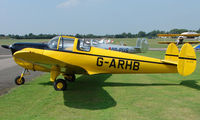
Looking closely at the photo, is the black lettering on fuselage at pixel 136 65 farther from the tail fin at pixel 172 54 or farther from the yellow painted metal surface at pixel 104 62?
the tail fin at pixel 172 54

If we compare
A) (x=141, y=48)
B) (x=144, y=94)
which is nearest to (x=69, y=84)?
(x=144, y=94)

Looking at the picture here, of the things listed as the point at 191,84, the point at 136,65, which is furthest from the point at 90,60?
the point at 191,84

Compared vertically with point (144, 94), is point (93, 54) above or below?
above

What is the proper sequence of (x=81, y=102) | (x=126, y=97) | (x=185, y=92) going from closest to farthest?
(x=81, y=102) → (x=126, y=97) → (x=185, y=92)

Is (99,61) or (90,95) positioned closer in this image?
(90,95)

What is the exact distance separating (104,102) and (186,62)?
327 centimetres

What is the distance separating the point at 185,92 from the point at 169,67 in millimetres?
1273

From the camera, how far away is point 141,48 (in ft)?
64.0

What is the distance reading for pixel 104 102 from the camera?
16.7 feet

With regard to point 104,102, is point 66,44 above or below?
above

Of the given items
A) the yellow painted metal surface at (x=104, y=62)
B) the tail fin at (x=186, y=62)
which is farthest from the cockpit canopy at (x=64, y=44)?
the tail fin at (x=186, y=62)

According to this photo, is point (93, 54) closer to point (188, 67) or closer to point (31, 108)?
point (31, 108)

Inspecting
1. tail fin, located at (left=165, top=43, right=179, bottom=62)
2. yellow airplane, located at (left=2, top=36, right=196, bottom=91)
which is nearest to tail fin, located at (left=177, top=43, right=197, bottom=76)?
yellow airplane, located at (left=2, top=36, right=196, bottom=91)

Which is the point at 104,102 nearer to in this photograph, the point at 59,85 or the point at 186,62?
the point at 59,85
